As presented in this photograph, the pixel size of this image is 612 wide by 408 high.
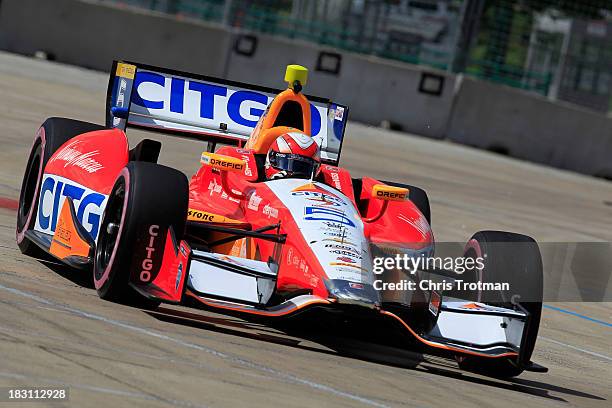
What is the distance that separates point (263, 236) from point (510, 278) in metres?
1.71

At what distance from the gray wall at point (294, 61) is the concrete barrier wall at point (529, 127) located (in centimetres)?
2

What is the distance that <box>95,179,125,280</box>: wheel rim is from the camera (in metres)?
8.07

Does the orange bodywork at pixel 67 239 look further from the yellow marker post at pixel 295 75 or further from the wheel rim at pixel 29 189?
the yellow marker post at pixel 295 75

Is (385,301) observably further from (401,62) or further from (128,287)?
(401,62)

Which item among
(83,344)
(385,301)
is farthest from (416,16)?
(83,344)

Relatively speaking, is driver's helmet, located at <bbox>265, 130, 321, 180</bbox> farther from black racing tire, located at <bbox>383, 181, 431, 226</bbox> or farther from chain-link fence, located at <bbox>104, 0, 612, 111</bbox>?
chain-link fence, located at <bbox>104, 0, 612, 111</bbox>

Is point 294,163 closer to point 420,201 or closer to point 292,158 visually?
point 292,158

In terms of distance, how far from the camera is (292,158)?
8867 millimetres

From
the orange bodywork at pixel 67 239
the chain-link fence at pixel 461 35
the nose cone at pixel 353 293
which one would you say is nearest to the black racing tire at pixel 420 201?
the orange bodywork at pixel 67 239

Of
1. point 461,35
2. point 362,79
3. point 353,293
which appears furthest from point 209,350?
point 461,35

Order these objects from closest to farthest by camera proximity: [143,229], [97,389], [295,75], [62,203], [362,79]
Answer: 1. [97,389]
2. [143,229]
3. [62,203]
4. [295,75]
5. [362,79]

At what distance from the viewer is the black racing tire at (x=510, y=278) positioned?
8.03 metres

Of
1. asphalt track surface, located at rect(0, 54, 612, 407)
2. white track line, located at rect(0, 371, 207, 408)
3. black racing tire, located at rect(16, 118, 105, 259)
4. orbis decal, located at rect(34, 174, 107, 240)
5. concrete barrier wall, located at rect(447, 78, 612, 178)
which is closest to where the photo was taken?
white track line, located at rect(0, 371, 207, 408)

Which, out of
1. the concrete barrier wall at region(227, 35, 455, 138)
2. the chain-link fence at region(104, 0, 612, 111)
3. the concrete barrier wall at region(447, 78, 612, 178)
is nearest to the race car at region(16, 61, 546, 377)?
the concrete barrier wall at region(227, 35, 455, 138)
